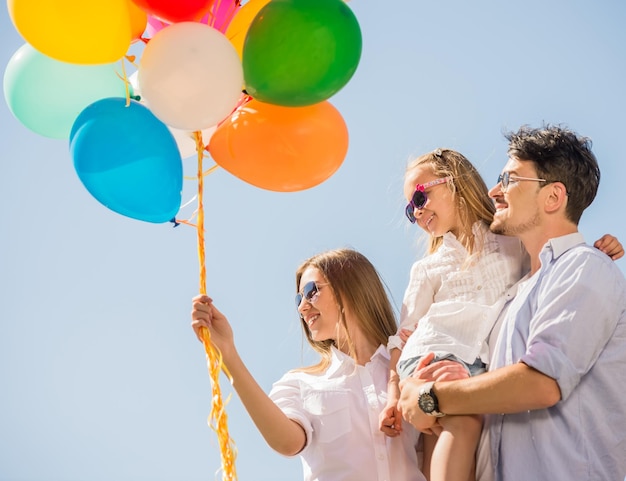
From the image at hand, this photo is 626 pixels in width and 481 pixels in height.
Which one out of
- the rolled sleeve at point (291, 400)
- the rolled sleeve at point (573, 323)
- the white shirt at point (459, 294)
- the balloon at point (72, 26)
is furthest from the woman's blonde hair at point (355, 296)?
the balloon at point (72, 26)

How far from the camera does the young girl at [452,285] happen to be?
2.82 metres

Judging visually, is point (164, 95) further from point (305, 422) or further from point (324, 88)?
point (305, 422)

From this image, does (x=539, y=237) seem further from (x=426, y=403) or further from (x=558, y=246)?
(x=426, y=403)

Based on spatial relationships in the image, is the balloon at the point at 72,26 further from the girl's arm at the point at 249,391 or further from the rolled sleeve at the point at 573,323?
the rolled sleeve at the point at 573,323

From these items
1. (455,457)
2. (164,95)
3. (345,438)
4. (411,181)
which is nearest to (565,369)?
(455,457)

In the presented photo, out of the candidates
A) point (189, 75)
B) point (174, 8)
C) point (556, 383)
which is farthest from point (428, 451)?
point (174, 8)

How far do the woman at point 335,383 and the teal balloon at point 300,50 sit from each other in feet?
2.66

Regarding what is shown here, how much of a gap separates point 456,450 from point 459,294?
74 centimetres

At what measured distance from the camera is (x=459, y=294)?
3273mm

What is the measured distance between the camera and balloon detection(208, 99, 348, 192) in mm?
2836

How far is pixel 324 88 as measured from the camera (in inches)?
108

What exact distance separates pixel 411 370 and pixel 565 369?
0.67 metres

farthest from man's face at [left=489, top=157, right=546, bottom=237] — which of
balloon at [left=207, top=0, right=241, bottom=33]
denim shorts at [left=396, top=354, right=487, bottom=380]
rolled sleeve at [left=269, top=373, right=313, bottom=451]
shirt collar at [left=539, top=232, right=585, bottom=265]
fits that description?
balloon at [left=207, top=0, right=241, bottom=33]

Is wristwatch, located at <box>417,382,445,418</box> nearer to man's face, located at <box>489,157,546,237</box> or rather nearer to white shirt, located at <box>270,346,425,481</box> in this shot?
white shirt, located at <box>270,346,425,481</box>
